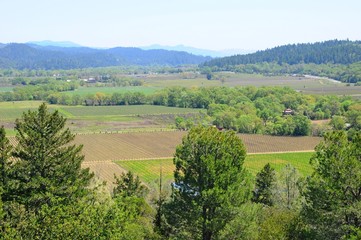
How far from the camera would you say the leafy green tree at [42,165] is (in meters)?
22.8

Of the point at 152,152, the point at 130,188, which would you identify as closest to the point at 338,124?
the point at 152,152

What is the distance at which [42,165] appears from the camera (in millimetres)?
23797

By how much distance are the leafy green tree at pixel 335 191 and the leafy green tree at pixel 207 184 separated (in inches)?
143

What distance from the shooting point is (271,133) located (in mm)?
100250

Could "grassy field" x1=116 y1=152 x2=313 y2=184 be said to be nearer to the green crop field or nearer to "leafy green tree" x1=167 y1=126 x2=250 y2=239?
"leafy green tree" x1=167 y1=126 x2=250 y2=239

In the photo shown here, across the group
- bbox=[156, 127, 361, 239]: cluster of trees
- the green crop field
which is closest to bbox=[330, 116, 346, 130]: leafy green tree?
the green crop field

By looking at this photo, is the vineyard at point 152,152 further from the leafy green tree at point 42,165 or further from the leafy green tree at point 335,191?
the leafy green tree at point 335,191

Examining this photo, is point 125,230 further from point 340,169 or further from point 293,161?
point 293,161

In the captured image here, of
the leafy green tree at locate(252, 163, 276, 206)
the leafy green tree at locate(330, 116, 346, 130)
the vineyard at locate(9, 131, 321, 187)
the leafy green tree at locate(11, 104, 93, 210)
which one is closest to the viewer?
the leafy green tree at locate(11, 104, 93, 210)

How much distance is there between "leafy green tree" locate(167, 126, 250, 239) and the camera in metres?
22.9

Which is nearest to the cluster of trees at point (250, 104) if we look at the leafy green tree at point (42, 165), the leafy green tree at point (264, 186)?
the leafy green tree at point (264, 186)

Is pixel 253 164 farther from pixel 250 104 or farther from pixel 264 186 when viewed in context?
pixel 250 104

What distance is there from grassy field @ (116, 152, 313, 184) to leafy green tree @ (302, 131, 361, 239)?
38235mm

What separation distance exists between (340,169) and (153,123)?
96.0 metres
